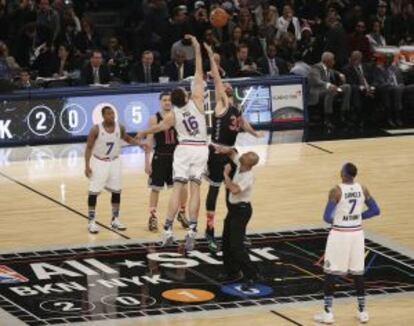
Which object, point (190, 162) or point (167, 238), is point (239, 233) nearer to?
point (190, 162)

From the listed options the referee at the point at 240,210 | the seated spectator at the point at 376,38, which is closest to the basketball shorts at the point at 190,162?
the referee at the point at 240,210

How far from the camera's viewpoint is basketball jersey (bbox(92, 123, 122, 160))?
69.2 ft

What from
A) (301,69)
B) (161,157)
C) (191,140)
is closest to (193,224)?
(191,140)

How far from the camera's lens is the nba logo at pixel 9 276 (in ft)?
62.6

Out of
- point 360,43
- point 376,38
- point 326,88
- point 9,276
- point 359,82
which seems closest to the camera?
point 9,276

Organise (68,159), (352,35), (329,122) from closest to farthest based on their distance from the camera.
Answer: (68,159)
(329,122)
(352,35)

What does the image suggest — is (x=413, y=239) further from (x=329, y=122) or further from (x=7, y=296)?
(x=329, y=122)

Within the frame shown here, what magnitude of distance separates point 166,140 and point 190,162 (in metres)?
1.30

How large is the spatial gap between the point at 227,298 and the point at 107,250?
2.92 metres

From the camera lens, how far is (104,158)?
21234mm

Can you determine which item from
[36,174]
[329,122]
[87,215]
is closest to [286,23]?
[329,122]

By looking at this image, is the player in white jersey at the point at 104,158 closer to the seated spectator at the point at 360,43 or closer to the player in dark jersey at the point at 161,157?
the player in dark jersey at the point at 161,157

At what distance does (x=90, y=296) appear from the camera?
18.4 m

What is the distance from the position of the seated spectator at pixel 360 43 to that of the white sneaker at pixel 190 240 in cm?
1390
